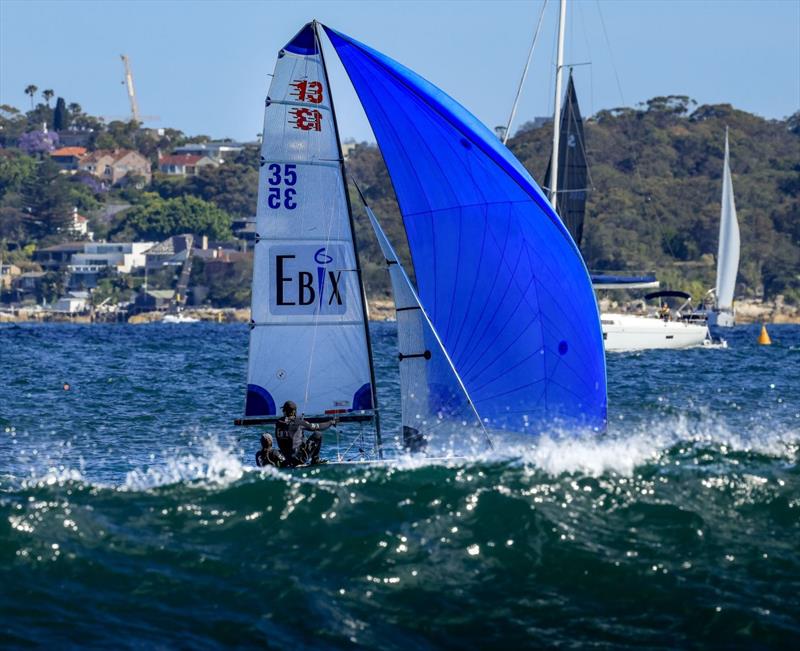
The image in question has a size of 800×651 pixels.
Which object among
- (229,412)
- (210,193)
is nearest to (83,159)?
(210,193)

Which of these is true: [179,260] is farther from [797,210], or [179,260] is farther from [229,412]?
[229,412]

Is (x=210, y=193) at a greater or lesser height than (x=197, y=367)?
greater

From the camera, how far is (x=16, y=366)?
41719 mm

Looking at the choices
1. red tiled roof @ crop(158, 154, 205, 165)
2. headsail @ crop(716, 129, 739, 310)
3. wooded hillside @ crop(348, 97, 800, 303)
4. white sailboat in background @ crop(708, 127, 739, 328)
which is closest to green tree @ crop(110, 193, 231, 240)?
wooded hillside @ crop(348, 97, 800, 303)

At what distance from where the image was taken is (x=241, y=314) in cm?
12756

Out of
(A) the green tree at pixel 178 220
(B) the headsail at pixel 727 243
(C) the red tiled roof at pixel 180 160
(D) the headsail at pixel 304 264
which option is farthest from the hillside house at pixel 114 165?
(D) the headsail at pixel 304 264

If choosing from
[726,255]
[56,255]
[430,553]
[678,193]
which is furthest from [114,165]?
[430,553]

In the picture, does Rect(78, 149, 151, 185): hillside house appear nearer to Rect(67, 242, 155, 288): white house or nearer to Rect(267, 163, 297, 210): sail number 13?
Rect(67, 242, 155, 288): white house

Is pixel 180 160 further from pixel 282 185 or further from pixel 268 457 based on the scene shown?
pixel 268 457

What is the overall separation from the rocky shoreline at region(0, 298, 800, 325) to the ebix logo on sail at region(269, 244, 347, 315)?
313ft

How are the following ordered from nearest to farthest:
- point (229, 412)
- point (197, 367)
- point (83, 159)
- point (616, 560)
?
point (616, 560)
point (229, 412)
point (197, 367)
point (83, 159)

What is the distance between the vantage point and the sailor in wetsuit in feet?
48.1

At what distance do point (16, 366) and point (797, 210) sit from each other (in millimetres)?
100463

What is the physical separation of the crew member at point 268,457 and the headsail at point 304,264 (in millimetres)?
386
